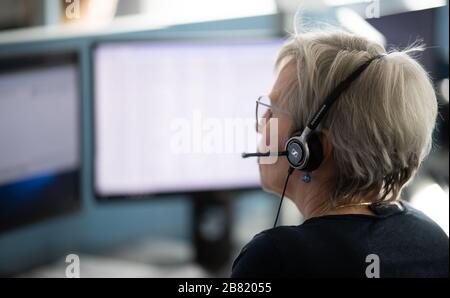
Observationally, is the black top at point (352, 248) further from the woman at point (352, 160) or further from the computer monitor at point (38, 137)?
the computer monitor at point (38, 137)

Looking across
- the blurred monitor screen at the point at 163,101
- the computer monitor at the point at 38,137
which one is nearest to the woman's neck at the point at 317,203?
the blurred monitor screen at the point at 163,101

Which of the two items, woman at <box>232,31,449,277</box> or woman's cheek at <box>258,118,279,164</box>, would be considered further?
woman's cheek at <box>258,118,279,164</box>

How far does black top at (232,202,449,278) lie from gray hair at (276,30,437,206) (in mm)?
47

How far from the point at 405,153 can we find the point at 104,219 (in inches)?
36.3

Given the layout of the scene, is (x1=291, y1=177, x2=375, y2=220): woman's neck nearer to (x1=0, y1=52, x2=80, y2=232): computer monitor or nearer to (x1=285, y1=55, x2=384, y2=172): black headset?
(x1=285, y1=55, x2=384, y2=172): black headset

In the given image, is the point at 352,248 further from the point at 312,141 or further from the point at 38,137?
the point at 38,137

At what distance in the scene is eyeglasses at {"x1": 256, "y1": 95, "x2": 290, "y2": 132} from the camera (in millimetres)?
845

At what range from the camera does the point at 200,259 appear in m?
1.39

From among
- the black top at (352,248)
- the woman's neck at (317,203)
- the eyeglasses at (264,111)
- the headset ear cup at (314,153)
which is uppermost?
the eyeglasses at (264,111)

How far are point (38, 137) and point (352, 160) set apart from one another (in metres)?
0.69

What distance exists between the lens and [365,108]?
761 mm

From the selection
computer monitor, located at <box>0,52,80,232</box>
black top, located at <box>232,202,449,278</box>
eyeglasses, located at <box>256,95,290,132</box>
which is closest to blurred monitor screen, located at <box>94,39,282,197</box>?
computer monitor, located at <box>0,52,80,232</box>

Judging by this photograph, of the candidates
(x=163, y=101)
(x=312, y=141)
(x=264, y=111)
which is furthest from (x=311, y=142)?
(x=163, y=101)

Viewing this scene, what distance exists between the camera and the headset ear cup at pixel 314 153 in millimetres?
774
